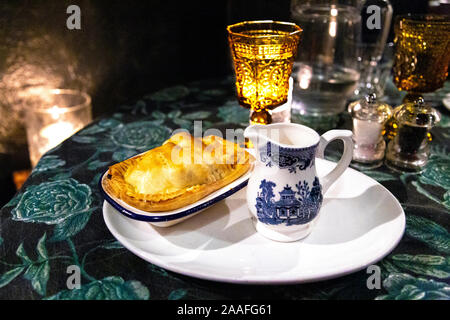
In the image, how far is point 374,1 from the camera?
3.58 feet

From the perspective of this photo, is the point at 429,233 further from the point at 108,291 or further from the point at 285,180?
the point at 108,291

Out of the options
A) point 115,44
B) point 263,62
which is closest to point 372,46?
point 263,62

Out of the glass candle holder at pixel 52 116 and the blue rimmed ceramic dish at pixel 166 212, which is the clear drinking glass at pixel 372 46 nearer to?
the blue rimmed ceramic dish at pixel 166 212

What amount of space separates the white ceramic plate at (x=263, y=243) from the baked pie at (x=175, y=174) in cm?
5

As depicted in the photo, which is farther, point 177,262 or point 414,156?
point 414,156

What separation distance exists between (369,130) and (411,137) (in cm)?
8

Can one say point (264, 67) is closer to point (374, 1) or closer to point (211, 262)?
point (211, 262)

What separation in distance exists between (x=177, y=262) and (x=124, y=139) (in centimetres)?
47

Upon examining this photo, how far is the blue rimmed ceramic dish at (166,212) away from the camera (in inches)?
21.2

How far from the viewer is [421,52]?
2.83 feet

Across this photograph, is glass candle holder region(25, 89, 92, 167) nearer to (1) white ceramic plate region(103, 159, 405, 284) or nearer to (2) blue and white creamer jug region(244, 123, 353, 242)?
(1) white ceramic plate region(103, 159, 405, 284)

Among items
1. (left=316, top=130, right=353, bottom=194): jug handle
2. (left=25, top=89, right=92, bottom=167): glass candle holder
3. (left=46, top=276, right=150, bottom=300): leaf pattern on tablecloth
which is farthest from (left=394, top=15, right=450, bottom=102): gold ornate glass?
(left=25, top=89, right=92, bottom=167): glass candle holder

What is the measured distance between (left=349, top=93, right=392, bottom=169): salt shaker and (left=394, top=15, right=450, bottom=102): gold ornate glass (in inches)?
4.9

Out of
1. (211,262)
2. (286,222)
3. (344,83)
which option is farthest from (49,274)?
(344,83)
